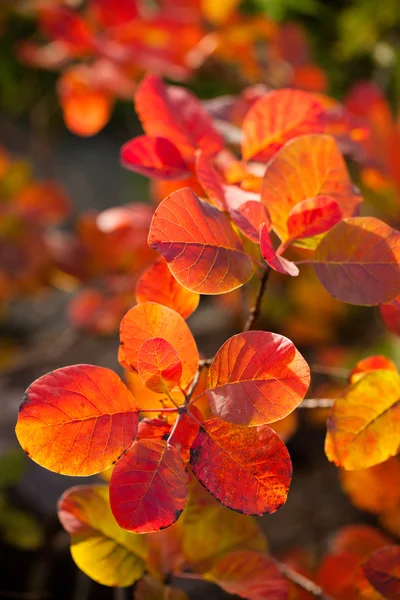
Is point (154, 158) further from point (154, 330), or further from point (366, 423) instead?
point (366, 423)

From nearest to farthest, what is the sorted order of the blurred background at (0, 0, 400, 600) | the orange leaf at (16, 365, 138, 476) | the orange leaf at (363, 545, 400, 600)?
1. the orange leaf at (16, 365, 138, 476)
2. the orange leaf at (363, 545, 400, 600)
3. the blurred background at (0, 0, 400, 600)

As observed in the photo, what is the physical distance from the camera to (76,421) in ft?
1.42

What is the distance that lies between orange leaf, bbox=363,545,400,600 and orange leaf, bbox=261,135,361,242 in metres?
0.32

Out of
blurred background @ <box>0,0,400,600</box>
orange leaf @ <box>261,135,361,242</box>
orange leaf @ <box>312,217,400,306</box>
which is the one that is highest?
orange leaf @ <box>261,135,361,242</box>

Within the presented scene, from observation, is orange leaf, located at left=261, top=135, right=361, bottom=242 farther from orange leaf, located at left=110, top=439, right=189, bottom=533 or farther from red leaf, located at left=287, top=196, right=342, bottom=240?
orange leaf, located at left=110, top=439, right=189, bottom=533

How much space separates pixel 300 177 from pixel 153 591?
44cm

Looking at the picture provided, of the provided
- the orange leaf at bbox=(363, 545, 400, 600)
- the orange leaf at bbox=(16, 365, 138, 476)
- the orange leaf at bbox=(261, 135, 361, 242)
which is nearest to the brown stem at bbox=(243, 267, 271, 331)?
the orange leaf at bbox=(261, 135, 361, 242)

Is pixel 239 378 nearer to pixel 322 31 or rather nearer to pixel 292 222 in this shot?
pixel 292 222

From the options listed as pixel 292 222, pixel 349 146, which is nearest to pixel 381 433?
pixel 292 222

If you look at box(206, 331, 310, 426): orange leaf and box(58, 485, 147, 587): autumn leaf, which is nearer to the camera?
box(206, 331, 310, 426): orange leaf

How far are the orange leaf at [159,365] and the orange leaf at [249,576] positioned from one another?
0.25 m

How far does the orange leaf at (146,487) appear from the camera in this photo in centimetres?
42

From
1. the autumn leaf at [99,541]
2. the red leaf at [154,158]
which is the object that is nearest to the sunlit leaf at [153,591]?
the autumn leaf at [99,541]

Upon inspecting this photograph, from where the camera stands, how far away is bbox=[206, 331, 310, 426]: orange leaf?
422mm
